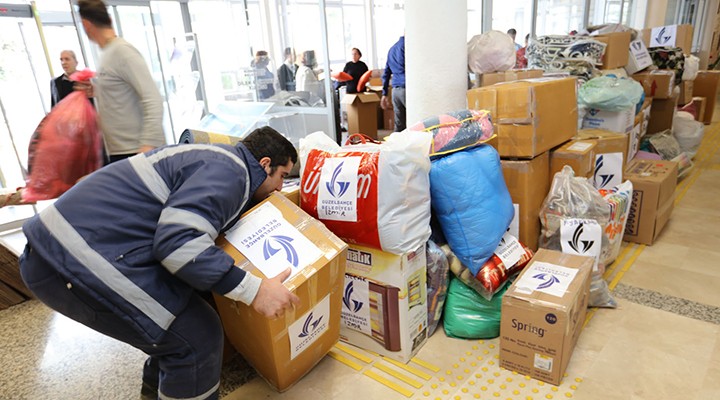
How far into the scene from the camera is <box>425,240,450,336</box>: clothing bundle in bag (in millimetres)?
1881

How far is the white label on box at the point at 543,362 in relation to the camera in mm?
1637

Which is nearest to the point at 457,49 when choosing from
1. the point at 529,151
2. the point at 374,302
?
the point at 529,151

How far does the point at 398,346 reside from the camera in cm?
181

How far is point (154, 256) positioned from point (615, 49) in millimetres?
3729

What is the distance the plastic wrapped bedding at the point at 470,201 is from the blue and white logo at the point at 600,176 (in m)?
1.20

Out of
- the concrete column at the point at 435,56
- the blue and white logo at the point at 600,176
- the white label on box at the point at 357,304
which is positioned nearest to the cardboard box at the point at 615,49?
the blue and white logo at the point at 600,176

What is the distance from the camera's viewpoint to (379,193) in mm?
1634

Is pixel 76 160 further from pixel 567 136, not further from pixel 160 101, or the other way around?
pixel 567 136

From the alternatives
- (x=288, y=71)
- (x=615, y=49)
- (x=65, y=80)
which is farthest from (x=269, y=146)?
(x=615, y=49)

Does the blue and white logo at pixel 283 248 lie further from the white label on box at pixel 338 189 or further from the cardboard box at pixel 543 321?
the cardboard box at pixel 543 321

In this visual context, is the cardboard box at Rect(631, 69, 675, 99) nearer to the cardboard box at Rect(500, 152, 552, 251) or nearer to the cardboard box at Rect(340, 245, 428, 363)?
the cardboard box at Rect(500, 152, 552, 251)

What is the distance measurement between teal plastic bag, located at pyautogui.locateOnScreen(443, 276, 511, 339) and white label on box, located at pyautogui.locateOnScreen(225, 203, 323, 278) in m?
0.73

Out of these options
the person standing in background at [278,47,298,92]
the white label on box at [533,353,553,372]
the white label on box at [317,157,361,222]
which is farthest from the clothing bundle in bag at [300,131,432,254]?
the person standing in background at [278,47,298,92]

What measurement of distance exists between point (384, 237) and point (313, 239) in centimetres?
26
